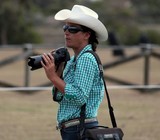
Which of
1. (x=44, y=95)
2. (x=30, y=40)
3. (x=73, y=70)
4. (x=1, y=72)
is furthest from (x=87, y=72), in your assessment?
(x=30, y=40)

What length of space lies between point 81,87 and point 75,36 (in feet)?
1.24

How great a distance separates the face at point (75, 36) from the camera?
4.23m

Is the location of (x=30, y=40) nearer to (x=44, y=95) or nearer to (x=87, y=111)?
(x=44, y=95)

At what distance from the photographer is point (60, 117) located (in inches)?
168

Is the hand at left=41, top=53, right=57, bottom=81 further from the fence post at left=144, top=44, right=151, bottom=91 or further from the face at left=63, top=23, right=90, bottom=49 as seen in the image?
the fence post at left=144, top=44, right=151, bottom=91

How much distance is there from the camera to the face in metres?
0.07

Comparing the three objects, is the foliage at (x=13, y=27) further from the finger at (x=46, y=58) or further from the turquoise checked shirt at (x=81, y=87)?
the finger at (x=46, y=58)

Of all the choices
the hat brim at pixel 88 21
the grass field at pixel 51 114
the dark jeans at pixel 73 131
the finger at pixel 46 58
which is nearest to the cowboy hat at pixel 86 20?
the hat brim at pixel 88 21

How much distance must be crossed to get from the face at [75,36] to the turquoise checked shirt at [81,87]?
0.05 metres

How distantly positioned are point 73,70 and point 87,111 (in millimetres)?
296

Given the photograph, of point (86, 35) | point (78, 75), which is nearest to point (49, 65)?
point (78, 75)

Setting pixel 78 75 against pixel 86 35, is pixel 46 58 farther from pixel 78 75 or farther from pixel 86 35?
pixel 86 35

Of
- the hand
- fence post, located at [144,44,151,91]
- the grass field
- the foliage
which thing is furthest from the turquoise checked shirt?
the foliage

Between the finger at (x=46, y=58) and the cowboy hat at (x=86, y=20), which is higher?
the cowboy hat at (x=86, y=20)
